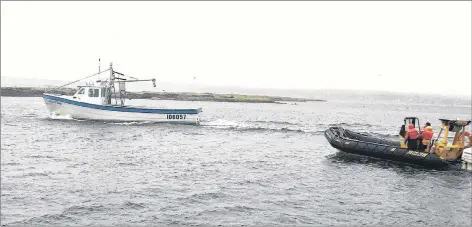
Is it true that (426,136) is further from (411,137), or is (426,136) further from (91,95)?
(91,95)

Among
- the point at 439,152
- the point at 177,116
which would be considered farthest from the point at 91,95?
the point at 439,152

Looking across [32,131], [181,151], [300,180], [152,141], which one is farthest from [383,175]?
[32,131]

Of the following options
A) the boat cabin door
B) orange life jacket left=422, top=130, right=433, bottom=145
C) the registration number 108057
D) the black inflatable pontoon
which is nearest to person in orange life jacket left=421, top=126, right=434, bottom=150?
orange life jacket left=422, top=130, right=433, bottom=145

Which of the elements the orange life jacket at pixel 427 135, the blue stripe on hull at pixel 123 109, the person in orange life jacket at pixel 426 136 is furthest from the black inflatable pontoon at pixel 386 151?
the blue stripe on hull at pixel 123 109

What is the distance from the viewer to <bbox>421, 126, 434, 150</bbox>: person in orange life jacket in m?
22.4

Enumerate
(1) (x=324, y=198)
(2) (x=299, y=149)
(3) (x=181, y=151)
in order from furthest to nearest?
(2) (x=299, y=149), (3) (x=181, y=151), (1) (x=324, y=198)

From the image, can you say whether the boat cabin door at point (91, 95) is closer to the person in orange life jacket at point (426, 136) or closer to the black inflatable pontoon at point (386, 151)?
the black inflatable pontoon at point (386, 151)

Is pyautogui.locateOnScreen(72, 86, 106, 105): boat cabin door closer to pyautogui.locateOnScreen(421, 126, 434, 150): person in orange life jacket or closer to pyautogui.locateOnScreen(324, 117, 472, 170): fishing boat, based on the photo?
pyautogui.locateOnScreen(324, 117, 472, 170): fishing boat

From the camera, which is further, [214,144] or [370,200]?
[214,144]

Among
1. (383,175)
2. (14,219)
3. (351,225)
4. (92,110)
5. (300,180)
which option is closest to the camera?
(14,219)

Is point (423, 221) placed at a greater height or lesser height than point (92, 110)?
lesser

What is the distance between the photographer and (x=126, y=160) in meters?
21.8

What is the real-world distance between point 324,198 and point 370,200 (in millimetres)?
1803

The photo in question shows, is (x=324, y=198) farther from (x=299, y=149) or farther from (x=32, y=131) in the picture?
(x=32, y=131)
